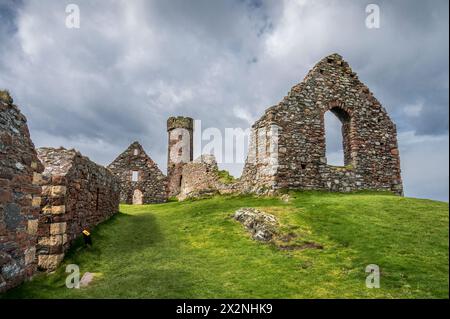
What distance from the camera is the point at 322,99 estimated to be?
63.9 feet

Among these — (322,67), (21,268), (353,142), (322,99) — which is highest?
(322,67)

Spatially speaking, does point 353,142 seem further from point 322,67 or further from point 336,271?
point 336,271

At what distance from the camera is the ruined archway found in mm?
34594

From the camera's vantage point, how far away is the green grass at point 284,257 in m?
7.95

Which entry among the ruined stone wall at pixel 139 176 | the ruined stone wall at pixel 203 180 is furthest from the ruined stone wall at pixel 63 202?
the ruined stone wall at pixel 139 176

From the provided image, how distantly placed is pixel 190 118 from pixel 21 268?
34645 millimetres

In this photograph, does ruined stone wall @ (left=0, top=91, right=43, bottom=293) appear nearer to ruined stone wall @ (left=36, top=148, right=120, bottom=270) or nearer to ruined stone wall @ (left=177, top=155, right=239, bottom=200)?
ruined stone wall @ (left=36, top=148, right=120, bottom=270)

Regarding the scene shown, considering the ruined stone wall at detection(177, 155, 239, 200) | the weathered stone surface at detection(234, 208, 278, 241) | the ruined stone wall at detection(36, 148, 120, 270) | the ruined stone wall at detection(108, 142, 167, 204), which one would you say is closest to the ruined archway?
the ruined stone wall at detection(108, 142, 167, 204)

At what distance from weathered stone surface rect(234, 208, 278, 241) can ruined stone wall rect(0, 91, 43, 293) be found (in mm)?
6926

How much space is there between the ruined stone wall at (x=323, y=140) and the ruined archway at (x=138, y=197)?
57.3 feet

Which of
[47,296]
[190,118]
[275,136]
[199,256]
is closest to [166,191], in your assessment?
[190,118]

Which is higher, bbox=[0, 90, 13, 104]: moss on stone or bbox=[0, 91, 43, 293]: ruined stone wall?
bbox=[0, 90, 13, 104]: moss on stone

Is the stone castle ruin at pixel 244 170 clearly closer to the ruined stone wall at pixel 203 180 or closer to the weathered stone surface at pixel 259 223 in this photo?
the ruined stone wall at pixel 203 180

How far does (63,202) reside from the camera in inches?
418
